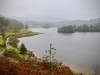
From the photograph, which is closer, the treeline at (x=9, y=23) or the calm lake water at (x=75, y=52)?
the calm lake water at (x=75, y=52)

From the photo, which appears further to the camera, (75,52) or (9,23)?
(9,23)

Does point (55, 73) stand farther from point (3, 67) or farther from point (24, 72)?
point (3, 67)

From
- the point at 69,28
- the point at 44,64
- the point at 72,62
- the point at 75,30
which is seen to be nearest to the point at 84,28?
the point at 75,30

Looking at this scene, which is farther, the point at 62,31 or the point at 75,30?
the point at 75,30

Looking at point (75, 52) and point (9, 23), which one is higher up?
point (9, 23)

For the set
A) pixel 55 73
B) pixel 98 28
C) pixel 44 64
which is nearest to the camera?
pixel 55 73

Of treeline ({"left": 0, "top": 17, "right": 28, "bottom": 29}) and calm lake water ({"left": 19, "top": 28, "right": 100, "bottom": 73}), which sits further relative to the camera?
treeline ({"left": 0, "top": 17, "right": 28, "bottom": 29})

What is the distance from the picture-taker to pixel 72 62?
34.8 m

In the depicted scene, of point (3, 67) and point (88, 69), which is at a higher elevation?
point (3, 67)

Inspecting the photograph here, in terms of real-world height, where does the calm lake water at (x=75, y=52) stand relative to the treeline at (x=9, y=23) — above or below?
below

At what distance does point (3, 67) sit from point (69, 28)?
121 meters

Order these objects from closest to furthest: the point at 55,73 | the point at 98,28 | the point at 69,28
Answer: the point at 55,73
the point at 69,28
the point at 98,28

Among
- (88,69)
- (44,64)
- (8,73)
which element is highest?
(8,73)

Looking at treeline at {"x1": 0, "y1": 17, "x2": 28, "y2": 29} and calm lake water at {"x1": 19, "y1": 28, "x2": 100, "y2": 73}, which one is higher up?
treeline at {"x1": 0, "y1": 17, "x2": 28, "y2": 29}
